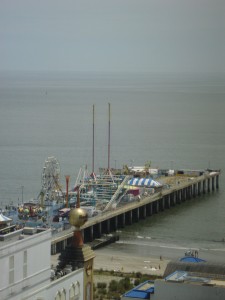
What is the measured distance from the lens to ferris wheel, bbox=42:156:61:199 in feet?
164

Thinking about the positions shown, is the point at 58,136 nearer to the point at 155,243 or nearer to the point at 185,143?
the point at 185,143

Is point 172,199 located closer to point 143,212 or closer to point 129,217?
point 143,212

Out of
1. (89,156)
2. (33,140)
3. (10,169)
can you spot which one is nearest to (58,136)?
(33,140)

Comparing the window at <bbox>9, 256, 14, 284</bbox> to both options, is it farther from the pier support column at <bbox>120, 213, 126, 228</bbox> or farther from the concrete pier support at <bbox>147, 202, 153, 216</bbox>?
the concrete pier support at <bbox>147, 202, 153, 216</bbox>

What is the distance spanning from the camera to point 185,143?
9325cm

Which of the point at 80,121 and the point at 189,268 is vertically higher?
the point at 80,121

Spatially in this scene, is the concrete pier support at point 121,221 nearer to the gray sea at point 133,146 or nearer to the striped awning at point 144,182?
the gray sea at point 133,146

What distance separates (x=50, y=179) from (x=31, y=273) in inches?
1340

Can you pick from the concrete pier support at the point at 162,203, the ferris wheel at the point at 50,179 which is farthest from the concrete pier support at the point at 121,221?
the concrete pier support at the point at 162,203

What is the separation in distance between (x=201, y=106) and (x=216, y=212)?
344ft

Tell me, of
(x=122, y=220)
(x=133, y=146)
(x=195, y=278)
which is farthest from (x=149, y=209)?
(x=133, y=146)

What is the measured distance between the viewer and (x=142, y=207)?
5131 cm

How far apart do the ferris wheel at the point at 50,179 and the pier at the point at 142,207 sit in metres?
3.43

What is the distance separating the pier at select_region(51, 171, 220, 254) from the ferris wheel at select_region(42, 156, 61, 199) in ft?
11.3
